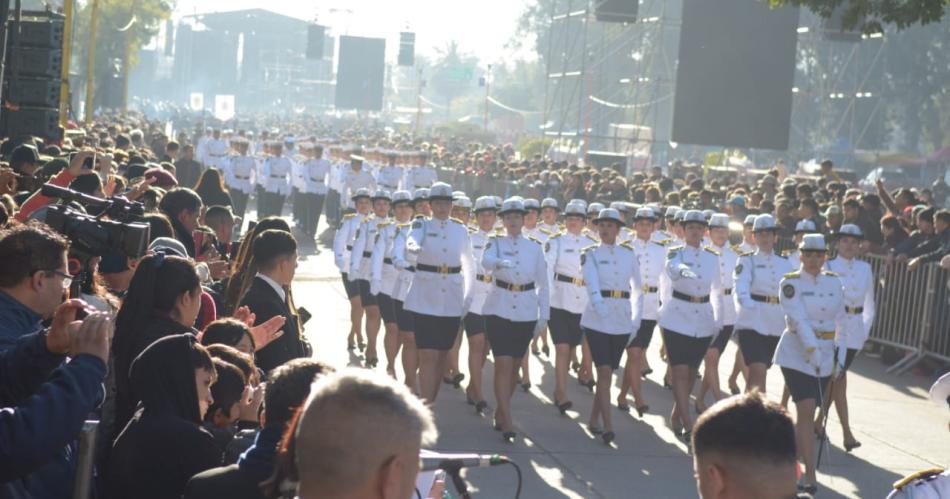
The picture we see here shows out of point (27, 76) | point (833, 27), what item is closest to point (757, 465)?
point (27, 76)

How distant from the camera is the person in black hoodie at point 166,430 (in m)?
4.64

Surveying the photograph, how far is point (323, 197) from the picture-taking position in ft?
100

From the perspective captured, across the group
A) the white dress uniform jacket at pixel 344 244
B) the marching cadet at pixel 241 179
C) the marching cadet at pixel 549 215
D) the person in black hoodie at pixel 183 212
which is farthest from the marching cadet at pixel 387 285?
the marching cadet at pixel 241 179

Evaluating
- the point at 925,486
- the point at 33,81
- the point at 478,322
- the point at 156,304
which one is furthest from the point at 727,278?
the point at 925,486

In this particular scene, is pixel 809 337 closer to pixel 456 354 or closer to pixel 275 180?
pixel 456 354

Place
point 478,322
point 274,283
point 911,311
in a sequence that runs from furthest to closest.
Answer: point 911,311 < point 478,322 < point 274,283

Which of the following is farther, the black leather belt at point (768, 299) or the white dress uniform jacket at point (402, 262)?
the black leather belt at point (768, 299)

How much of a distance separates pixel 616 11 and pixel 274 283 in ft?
→ 79.1

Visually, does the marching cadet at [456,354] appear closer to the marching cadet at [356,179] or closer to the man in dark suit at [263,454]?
the man in dark suit at [263,454]

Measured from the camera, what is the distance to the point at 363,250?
15836 mm

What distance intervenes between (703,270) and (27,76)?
7406 mm

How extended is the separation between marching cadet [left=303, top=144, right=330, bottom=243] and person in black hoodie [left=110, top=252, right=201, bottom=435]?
24.7 meters

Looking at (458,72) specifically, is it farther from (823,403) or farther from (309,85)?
(823,403)

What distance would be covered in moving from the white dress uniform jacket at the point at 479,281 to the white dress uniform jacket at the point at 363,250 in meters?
0.99
